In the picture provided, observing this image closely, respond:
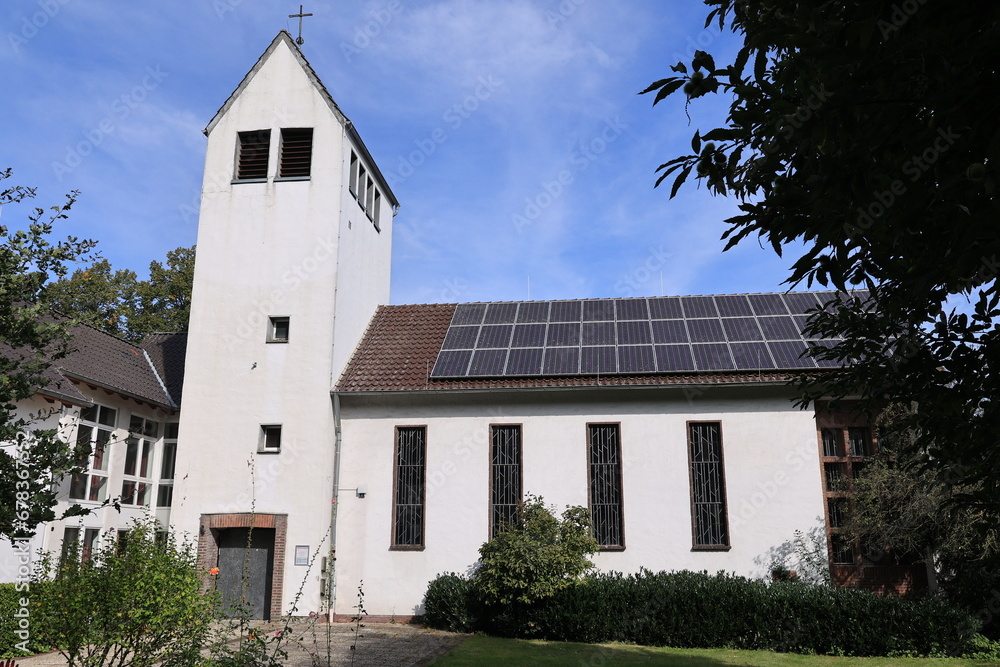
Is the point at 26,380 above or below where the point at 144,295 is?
below

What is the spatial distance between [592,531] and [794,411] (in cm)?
550

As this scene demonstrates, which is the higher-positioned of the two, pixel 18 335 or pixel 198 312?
pixel 198 312

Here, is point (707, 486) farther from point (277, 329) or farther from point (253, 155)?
point (253, 155)

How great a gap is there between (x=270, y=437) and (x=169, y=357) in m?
5.80

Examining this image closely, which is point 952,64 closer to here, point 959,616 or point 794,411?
point 959,616

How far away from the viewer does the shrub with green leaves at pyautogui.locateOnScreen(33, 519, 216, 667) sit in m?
6.66

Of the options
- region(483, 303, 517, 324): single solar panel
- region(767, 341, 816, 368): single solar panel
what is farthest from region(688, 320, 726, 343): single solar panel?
region(483, 303, 517, 324): single solar panel

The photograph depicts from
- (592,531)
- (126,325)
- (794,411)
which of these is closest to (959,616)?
(794,411)

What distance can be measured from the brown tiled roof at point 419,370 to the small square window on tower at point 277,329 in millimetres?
1870

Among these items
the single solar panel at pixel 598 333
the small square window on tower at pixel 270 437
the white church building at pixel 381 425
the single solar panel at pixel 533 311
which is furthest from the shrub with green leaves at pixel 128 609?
the single solar panel at pixel 533 311

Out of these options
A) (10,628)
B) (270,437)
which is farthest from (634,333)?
(10,628)

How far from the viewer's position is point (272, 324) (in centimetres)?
1909

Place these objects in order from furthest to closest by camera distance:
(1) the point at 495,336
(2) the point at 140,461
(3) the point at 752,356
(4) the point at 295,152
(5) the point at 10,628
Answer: (1) the point at 495,336
(4) the point at 295,152
(2) the point at 140,461
(3) the point at 752,356
(5) the point at 10,628

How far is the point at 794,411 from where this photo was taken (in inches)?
679
